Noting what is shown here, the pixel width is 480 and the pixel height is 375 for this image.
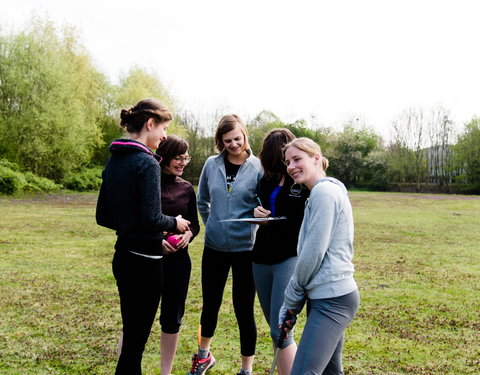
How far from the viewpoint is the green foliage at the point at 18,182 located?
28.4 metres

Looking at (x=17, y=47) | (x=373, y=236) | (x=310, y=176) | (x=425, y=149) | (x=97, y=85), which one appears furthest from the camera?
(x=425, y=149)

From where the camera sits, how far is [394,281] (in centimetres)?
779

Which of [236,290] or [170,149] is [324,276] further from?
[170,149]

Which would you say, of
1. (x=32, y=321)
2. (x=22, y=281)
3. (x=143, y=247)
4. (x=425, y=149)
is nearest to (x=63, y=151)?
(x=22, y=281)

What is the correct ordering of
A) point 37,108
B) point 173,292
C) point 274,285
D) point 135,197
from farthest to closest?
point 37,108
point 173,292
point 274,285
point 135,197

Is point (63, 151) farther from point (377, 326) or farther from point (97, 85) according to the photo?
point (377, 326)

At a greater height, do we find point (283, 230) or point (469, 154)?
point (469, 154)

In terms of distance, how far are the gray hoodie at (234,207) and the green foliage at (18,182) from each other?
28.1 m

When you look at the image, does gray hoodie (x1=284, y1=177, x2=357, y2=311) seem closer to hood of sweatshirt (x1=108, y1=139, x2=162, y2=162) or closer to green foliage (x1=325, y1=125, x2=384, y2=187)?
hood of sweatshirt (x1=108, y1=139, x2=162, y2=162)

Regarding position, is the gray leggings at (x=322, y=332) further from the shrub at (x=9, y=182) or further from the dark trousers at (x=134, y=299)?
the shrub at (x=9, y=182)

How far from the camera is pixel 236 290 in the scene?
12.7 ft

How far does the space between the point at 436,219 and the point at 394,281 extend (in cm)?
1324

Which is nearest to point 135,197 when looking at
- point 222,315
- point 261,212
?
point 261,212

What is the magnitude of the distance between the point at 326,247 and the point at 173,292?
1.73m
